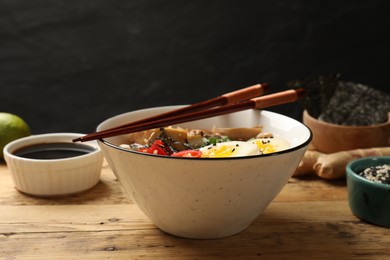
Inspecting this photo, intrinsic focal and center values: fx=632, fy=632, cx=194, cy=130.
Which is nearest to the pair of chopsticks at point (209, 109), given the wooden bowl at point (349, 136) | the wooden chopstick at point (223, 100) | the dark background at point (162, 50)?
the wooden chopstick at point (223, 100)

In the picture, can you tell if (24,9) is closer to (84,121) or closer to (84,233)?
(84,121)

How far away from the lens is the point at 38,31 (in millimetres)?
2725

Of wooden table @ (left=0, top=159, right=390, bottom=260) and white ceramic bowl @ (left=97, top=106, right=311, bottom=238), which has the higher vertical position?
white ceramic bowl @ (left=97, top=106, right=311, bottom=238)

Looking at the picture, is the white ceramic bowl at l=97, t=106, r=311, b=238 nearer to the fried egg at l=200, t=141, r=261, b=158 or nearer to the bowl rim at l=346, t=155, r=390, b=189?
the fried egg at l=200, t=141, r=261, b=158

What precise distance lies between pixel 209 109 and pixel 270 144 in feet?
0.56

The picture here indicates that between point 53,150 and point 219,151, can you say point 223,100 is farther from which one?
point 53,150

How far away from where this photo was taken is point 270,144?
56.9 inches

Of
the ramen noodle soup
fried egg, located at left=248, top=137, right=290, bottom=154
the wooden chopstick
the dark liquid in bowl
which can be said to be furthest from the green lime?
fried egg, located at left=248, top=137, right=290, bottom=154

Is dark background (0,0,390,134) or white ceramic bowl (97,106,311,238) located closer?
white ceramic bowl (97,106,311,238)

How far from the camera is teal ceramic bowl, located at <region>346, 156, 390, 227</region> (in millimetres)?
1481

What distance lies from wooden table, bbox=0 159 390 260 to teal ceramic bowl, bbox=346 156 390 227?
22 millimetres

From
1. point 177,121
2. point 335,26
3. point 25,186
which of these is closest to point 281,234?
point 177,121

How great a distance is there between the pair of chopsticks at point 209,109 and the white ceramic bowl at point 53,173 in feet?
0.94

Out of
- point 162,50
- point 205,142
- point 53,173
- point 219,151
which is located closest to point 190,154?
point 219,151
